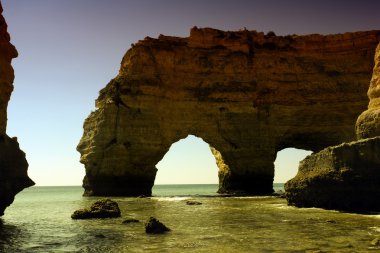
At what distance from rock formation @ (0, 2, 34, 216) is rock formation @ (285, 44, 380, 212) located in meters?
13.2

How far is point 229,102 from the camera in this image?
43062mm

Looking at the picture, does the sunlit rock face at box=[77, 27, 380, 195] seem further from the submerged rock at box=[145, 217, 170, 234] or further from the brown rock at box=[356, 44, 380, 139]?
the submerged rock at box=[145, 217, 170, 234]

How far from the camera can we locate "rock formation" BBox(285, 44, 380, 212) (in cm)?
1625

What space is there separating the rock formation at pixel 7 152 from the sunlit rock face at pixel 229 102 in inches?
859

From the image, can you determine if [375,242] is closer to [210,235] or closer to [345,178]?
[210,235]

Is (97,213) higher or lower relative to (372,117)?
lower

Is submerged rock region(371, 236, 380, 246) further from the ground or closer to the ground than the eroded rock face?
closer to the ground

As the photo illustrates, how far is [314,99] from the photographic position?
43.7 m

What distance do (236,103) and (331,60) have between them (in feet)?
41.1

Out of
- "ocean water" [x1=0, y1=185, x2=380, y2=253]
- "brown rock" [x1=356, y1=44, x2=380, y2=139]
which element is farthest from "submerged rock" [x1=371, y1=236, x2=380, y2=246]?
"brown rock" [x1=356, y1=44, x2=380, y2=139]

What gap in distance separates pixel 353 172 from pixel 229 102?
1061 inches

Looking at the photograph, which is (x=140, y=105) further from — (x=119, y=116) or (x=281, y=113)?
(x=281, y=113)

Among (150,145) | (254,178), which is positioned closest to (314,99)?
(254,178)

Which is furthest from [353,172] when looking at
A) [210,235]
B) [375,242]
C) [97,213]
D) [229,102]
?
[229,102]
